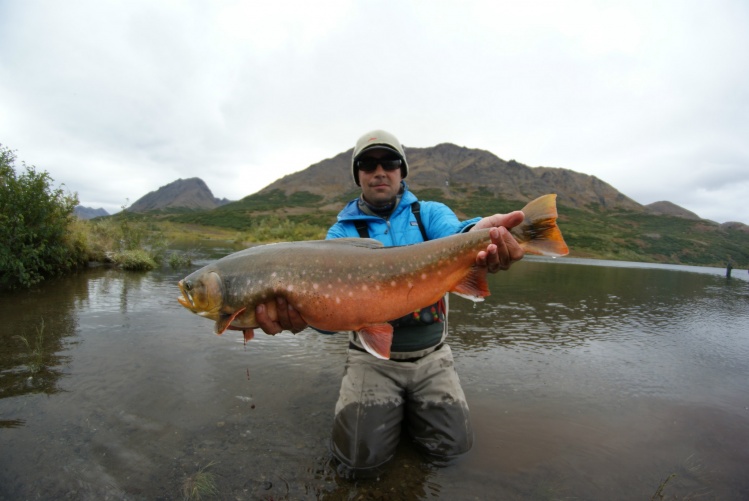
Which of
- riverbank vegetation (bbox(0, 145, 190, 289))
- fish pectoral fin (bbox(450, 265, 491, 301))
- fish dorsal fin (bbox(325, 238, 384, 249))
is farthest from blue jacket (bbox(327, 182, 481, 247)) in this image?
Result: riverbank vegetation (bbox(0, 145, 190, 289))

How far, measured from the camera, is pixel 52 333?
25.9 feet

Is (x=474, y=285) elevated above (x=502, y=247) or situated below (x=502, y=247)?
below

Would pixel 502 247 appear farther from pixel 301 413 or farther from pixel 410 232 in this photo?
pixel 301 413

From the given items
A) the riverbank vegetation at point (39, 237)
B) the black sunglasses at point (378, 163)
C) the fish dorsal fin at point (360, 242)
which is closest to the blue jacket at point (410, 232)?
the black sunglasses at point (378, 163)

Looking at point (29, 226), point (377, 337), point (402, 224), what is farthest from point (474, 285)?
point (29, 226)

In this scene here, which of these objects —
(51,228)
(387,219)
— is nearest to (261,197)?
(51,228)

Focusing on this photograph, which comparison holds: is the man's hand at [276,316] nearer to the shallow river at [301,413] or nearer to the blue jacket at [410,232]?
the blue jacket at [410,232]

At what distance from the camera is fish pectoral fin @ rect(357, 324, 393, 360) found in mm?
3672

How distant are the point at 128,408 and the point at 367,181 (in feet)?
15.6

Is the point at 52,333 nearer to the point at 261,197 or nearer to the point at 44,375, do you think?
the point at 44,375

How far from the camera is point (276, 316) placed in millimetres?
3809

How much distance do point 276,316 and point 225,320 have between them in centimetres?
51

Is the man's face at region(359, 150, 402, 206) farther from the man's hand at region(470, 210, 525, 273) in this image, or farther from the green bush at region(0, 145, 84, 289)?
the green bush at region(0, 145, 84, 289)

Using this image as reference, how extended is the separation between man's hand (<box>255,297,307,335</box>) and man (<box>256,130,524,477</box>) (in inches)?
0.4
